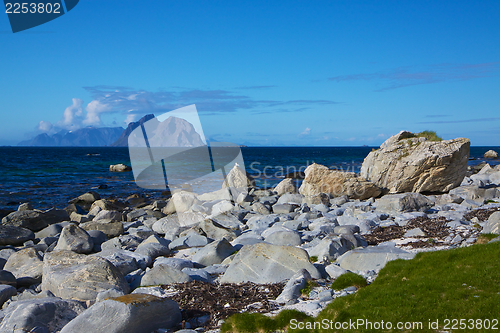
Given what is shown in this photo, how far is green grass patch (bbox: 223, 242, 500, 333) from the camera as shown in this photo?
463 centimetres

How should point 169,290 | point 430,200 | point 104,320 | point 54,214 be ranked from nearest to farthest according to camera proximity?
point 104,320 → point 169,290 → point 430,200 → point 54,214

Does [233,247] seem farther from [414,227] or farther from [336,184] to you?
[336,184]

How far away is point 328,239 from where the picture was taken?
30.6ft

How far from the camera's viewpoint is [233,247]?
1023 centimetres

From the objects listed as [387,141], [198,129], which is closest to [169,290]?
[198,129]

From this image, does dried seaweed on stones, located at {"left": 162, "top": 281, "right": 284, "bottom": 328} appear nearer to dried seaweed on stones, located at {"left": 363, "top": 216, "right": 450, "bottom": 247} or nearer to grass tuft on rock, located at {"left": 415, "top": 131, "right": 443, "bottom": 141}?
dried seaweed on stones, located at {"left": 363, "top": 216, "right": 450, "bottom": 247}

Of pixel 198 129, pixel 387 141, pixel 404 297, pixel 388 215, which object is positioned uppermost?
pixel 198 129

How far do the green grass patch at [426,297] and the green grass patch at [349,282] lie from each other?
429mm

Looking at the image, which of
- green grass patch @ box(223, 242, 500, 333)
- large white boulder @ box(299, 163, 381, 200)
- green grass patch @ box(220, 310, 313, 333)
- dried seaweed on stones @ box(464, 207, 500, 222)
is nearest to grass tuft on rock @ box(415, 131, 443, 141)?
large white boulder @ box(299, 163, 381, 200)

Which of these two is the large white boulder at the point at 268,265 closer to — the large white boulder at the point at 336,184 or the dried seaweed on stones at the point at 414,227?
the dried seaweed on stones at the point at 414,227

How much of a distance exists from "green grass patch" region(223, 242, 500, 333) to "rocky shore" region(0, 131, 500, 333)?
2.43ft

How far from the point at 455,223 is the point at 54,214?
1695cm

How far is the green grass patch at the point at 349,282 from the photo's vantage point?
655 centimetres

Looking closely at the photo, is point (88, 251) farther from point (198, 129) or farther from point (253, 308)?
point (253, 308)
